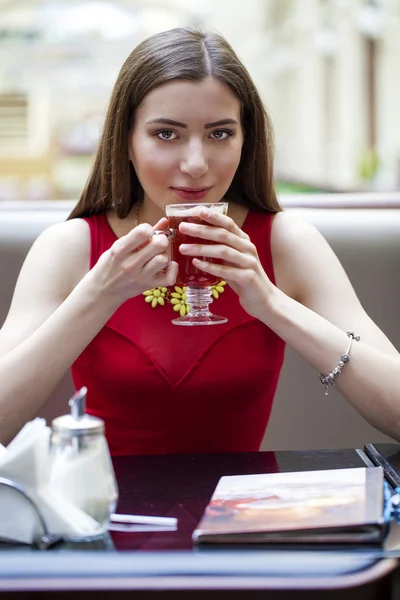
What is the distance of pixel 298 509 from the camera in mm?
1013

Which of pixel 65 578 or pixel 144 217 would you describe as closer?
pixel 65 578

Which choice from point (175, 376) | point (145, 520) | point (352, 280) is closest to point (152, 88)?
point (175, 376)

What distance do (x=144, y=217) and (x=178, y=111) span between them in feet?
1.08

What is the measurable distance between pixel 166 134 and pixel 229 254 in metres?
0.37

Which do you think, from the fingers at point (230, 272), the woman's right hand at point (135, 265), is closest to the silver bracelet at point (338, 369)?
the fingers at point (230, 272)

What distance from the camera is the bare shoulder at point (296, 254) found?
186 cm

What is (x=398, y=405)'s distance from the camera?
1.57 metres

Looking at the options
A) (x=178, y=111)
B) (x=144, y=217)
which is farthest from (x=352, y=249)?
(x=178, y=111)

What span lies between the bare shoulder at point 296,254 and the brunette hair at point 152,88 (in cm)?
8

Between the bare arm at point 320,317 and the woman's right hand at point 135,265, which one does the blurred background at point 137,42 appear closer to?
the bare arm at point 320,317

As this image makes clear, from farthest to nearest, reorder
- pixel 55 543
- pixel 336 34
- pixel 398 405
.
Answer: pixel 336 34 < pixel 398 405 < pixel 55 543

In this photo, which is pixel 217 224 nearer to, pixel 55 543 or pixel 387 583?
pixel 55 543

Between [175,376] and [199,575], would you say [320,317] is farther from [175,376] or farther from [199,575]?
[199,575]

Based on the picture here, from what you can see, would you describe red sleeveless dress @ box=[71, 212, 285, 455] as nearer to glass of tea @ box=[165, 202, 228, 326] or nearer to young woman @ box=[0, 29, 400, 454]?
young woman @ box=[0, 29, 400, 454]
